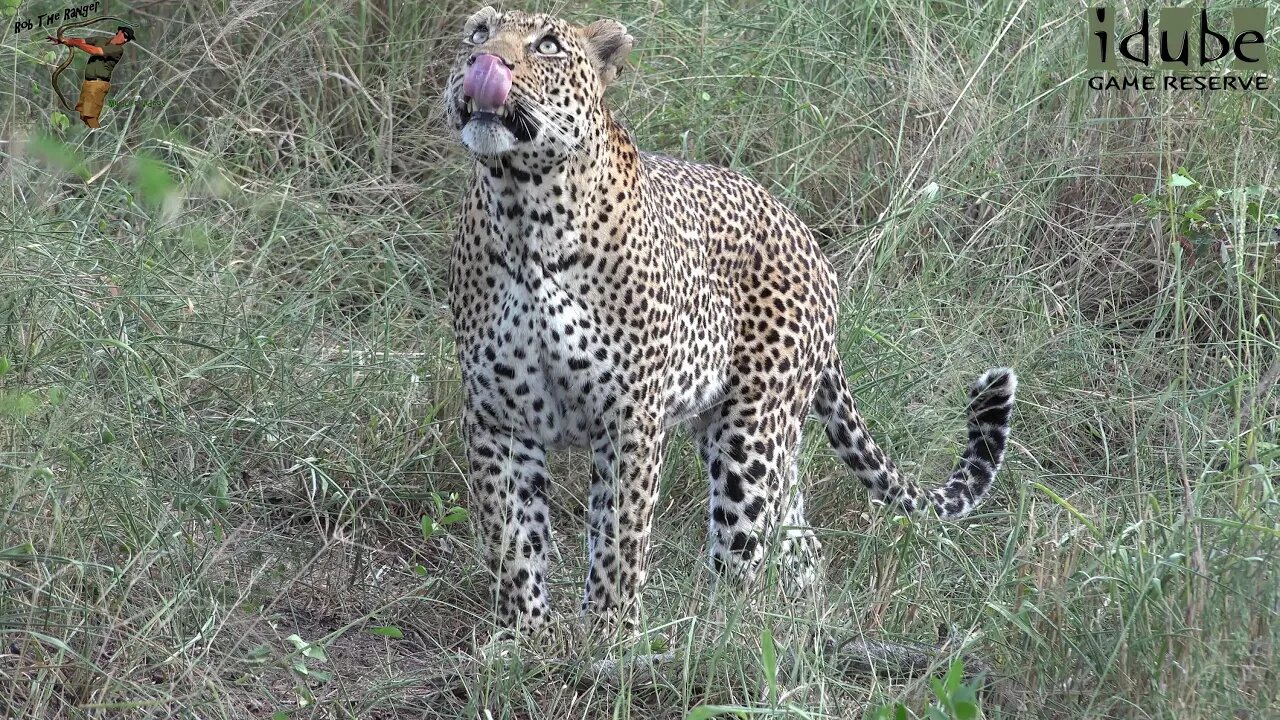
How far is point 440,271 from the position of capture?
7.03 meters

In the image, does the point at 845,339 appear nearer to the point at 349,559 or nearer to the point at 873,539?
the point at 873,539

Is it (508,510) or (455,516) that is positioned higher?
(508,510)

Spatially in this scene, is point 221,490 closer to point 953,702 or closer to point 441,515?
point 441,515

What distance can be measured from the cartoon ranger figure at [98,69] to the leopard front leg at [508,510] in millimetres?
→ 2878

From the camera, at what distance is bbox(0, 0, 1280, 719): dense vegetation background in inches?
169

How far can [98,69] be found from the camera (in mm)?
7219

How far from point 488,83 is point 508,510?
1.32 meters

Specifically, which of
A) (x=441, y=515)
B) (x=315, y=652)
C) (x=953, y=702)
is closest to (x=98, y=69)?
(x=441, y=515)

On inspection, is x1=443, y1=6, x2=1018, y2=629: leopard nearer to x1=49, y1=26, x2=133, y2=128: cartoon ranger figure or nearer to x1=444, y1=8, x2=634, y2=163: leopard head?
x1=444, y1=8, x2=634, y2=163: leopard head

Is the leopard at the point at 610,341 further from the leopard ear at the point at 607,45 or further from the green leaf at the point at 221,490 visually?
the green leaf at the point at 221,490

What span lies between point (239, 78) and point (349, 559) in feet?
9.07

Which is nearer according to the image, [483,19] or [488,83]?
[488,83]

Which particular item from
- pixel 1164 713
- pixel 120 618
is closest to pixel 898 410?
pixel 1164 713

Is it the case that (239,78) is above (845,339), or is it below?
above
